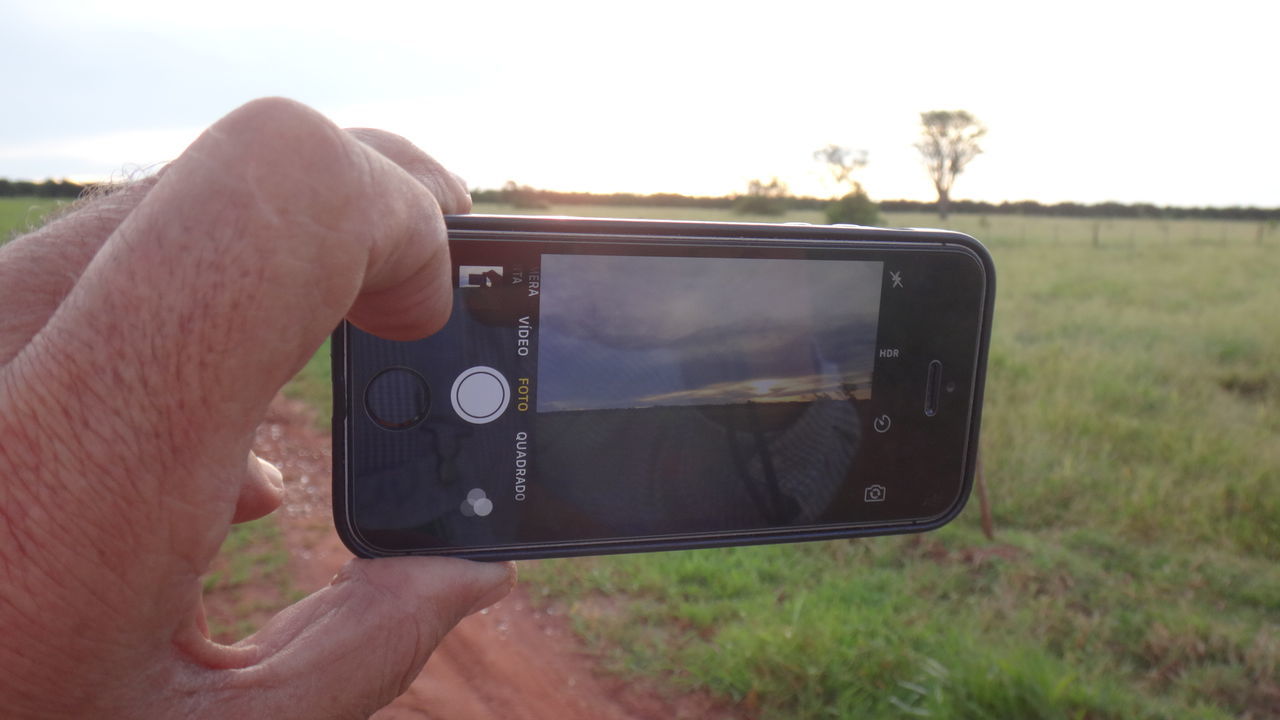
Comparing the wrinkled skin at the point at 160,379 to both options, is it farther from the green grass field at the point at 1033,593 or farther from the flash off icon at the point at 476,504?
the green grass field at the point at 1033,593

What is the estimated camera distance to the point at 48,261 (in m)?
1.04

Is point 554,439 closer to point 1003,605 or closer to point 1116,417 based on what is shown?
point 1003,605

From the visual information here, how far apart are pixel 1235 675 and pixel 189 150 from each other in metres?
3.71

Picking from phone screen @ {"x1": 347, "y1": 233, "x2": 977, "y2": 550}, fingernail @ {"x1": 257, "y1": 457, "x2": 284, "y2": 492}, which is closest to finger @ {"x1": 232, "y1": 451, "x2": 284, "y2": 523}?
fingernail @ {"x1": 257, "y1": 457, "x2": 284, "y2": 492}

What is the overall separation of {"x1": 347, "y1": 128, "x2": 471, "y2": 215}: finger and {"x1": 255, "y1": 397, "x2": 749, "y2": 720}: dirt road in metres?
2.31

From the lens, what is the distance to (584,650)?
134 inches

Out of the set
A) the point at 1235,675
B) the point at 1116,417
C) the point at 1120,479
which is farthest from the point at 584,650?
the point at 1116,417

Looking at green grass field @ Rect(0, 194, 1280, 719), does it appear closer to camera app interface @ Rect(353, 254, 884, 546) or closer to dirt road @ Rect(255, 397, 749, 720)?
dirt road @ Rect(255, 397, 749, 720)

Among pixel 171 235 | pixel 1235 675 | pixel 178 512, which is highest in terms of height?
pixel 171 235

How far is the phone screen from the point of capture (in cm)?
139

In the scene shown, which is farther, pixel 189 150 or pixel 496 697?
pixel 496 697

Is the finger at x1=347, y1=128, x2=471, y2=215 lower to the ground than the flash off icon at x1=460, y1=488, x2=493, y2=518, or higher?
higher

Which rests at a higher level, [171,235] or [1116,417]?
[171,235]

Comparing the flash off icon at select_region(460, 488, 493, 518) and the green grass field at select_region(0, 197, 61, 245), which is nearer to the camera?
the green grass field at select_region(0, 197, 61, 245)
